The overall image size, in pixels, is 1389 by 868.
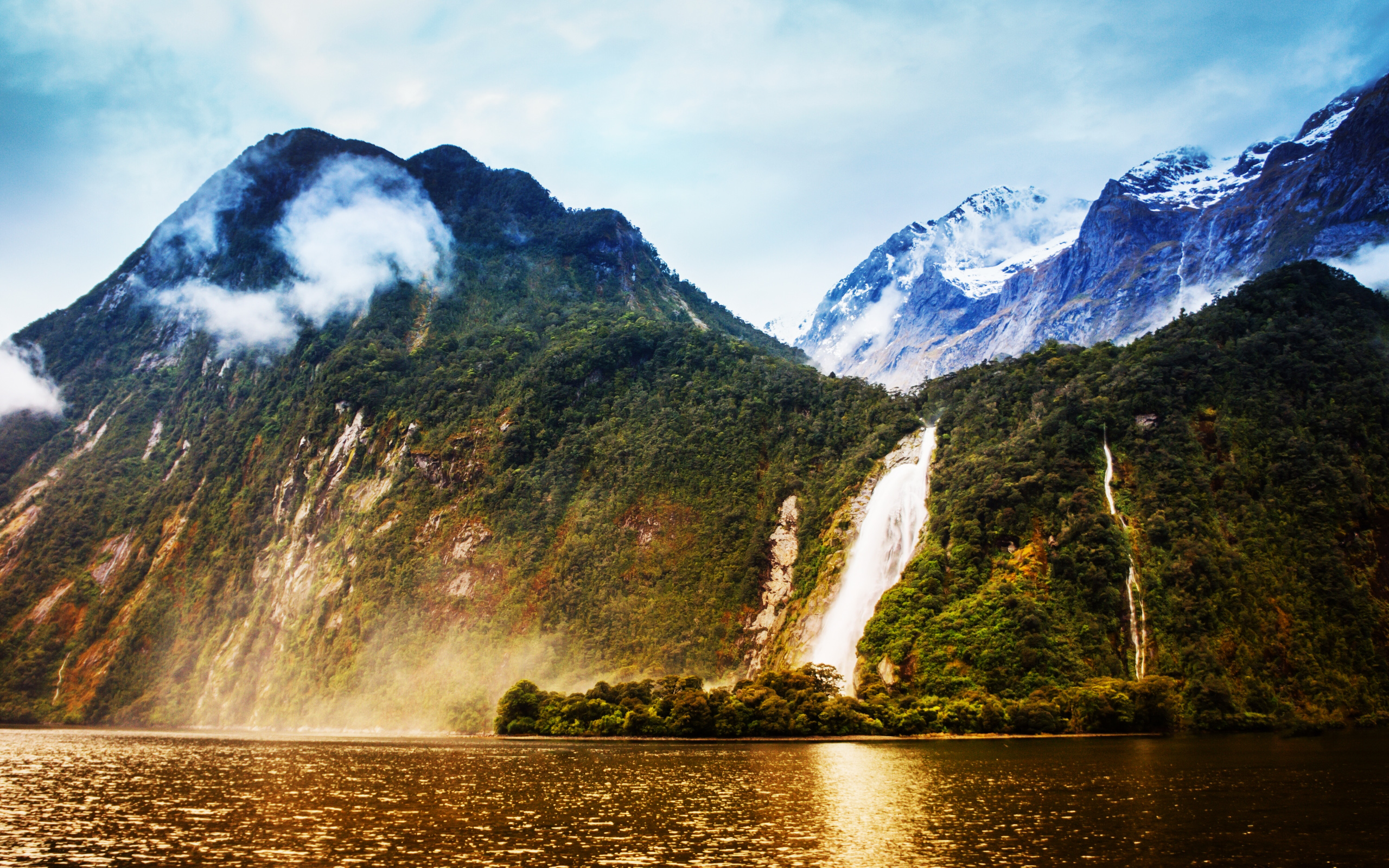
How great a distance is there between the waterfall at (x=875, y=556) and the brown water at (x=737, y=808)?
3238cm

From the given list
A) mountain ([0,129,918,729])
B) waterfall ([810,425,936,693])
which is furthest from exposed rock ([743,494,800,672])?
waterfall ([810,425,936,693])

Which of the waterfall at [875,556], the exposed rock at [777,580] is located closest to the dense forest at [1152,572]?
the waterfall at [875,556]

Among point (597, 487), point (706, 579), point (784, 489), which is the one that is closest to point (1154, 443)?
point (784, 489)

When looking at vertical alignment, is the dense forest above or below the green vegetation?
above

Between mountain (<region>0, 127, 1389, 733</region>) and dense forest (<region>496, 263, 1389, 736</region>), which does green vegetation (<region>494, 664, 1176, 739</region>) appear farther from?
mountain (<region>0, 127, 1389, 733</region>)

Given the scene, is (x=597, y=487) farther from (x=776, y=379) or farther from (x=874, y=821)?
(x=874, y=821)

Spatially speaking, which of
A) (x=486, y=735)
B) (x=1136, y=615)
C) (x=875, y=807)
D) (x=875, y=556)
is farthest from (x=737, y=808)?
(x=486, y=735)

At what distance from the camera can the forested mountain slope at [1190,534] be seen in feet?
270

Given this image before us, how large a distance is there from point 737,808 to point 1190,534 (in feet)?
241

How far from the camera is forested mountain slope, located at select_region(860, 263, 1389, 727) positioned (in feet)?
270

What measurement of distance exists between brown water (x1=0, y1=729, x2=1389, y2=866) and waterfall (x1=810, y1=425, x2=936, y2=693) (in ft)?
106

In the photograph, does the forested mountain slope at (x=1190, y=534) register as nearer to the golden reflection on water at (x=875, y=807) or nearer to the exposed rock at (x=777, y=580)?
the exposed rock at (x=777, y=580)

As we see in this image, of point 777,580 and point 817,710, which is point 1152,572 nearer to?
point 817,710

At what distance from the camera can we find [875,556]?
107625 mm
